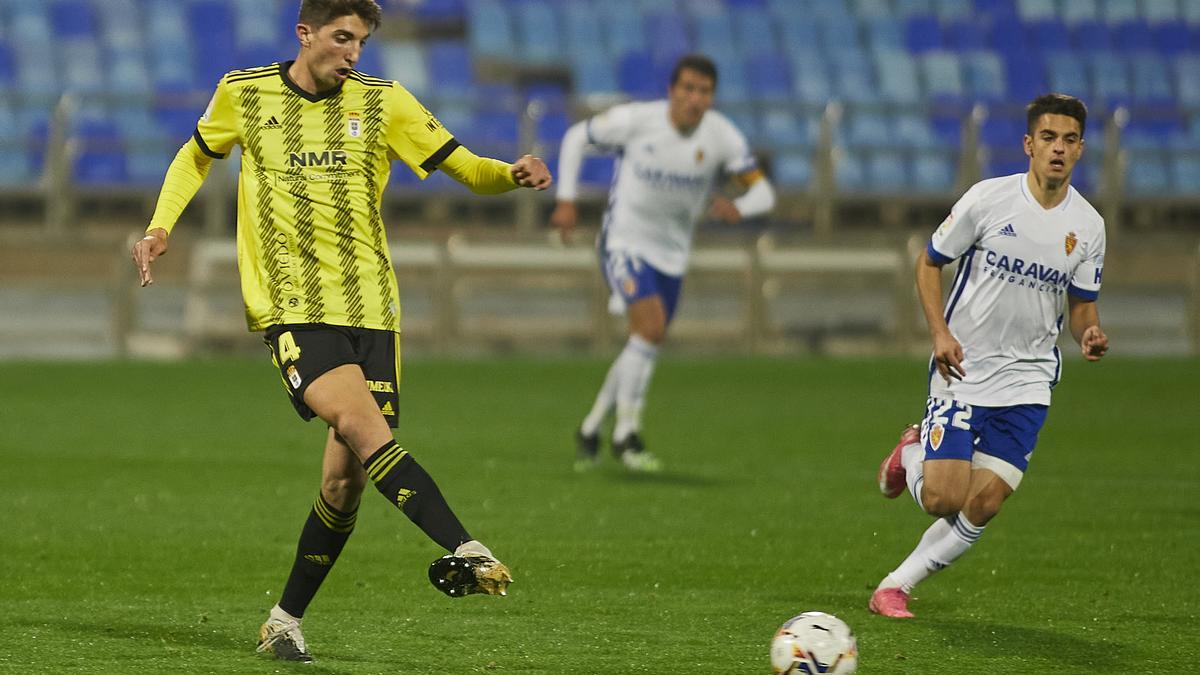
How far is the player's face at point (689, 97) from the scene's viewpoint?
34.6 feet

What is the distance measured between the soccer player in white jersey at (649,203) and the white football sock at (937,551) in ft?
13.9

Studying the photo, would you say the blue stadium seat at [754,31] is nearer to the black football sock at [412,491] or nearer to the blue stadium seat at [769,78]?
the blue stadium seat at [769,78]

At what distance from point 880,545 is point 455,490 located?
2629 mm

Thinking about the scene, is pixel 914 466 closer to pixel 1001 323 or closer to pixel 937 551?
pixel 937 551

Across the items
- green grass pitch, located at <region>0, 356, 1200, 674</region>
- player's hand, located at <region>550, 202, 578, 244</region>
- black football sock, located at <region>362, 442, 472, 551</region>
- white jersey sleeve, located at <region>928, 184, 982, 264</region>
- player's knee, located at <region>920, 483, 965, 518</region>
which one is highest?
white jersey sleeve, located at <region>928, 184, 982, 264</region>

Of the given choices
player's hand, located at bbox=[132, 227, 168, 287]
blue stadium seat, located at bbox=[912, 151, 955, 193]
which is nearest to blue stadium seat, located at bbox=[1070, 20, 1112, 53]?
blue stadium seat, located at bbox=[912, 151, 955, 193]

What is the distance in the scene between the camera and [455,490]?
9.84 metres

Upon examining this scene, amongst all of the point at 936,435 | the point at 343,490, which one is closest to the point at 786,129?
the point at 936,435

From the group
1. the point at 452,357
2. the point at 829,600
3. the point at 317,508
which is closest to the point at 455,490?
the point at 829,600

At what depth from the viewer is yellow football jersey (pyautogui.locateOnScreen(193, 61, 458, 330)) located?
17.8 ft

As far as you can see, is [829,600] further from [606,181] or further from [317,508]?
[606,181]

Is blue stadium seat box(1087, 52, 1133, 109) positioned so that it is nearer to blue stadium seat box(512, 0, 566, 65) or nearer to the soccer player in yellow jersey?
blue stadium seat box(512, 0, 566, 65)

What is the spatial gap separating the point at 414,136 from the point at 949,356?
197 centimetres

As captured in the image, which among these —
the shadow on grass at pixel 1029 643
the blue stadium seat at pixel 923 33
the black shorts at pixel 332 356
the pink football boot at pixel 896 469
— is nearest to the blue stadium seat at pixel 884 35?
the blue stadium seat at pixel 923 33
